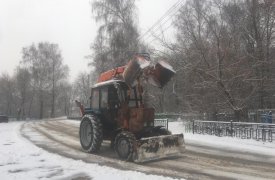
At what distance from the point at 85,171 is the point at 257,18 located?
18.2 metres

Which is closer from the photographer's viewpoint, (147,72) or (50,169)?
(50,169)

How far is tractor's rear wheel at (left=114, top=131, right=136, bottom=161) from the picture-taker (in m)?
12.3

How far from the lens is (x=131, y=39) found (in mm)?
38938

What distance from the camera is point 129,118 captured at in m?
13.5

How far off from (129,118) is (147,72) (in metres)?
1.64

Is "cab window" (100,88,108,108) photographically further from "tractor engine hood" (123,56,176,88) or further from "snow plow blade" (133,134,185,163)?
"snow plow blade" (133,134,185,163)

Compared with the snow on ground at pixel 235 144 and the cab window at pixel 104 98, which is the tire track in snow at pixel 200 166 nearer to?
the cab window at pixel 104 98

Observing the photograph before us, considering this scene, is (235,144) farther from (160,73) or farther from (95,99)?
(95,99)

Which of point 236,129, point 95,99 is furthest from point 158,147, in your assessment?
point 236,129

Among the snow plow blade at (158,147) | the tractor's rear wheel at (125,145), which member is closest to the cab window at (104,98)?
the tractor's rear wheel at (125,145)

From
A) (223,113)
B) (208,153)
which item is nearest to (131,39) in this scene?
(223,113)

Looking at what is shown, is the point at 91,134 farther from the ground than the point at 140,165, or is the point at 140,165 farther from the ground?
the point at 91,134

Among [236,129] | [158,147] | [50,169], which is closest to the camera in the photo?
[50,169]

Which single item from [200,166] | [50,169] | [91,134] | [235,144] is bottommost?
[50,169]
